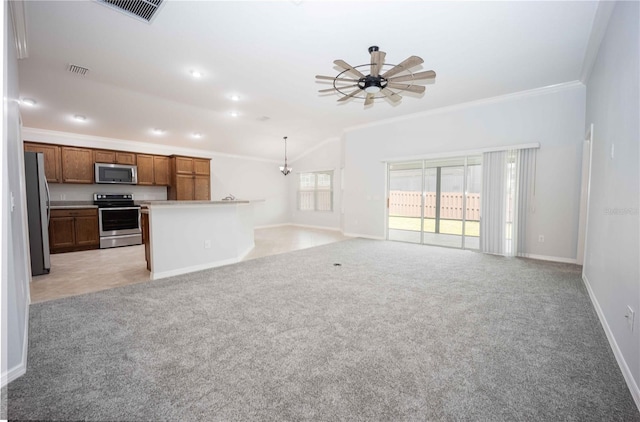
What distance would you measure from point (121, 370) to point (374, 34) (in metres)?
3.88

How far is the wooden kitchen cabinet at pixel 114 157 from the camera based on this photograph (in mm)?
5902

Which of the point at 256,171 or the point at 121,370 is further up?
the point at 256,171

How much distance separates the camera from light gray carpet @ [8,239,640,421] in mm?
1430

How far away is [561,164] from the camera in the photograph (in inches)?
175

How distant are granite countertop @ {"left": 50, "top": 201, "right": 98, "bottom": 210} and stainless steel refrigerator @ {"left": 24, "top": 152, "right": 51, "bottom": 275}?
181cm

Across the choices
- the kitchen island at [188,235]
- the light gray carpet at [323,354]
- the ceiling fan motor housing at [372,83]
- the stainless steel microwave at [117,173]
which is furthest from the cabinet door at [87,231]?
the ceiling fan motor housing at [372,83]

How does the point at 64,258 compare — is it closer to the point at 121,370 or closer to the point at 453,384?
the point at 121,370

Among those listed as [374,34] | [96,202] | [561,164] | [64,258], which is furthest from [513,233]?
[96,202]

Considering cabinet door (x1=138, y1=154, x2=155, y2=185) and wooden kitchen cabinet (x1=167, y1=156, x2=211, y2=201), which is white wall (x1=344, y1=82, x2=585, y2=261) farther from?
cabinet door (x1=138, y1=154, x2=155, y2=185)

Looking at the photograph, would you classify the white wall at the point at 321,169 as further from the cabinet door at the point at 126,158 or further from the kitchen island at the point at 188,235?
the cabinet door at the point at 126,158

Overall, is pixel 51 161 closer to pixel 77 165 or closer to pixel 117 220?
pixel 77 165

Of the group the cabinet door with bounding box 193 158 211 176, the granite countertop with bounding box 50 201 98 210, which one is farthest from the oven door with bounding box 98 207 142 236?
the cabinet door with bounding box 193 158 211 176

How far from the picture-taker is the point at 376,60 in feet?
9.17

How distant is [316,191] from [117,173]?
559 centimetres
